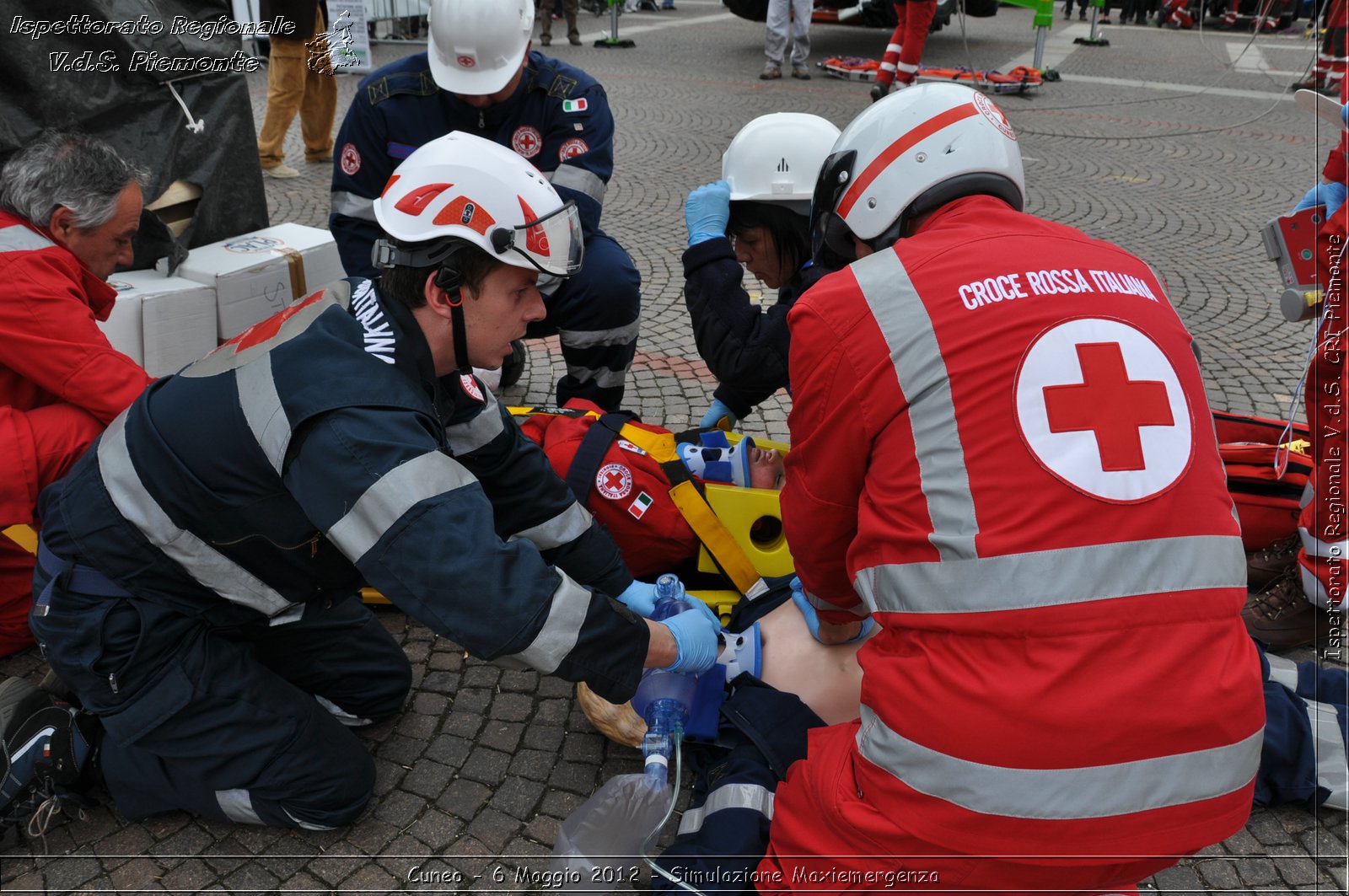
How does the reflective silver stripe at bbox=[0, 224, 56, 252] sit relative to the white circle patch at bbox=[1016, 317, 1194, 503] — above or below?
below

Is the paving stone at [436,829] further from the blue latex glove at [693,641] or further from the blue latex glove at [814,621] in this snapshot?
the blue latex glove at [814,621]

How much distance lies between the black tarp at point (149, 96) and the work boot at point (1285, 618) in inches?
179

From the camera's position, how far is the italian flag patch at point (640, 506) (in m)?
3.08

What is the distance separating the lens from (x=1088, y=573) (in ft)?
5.32

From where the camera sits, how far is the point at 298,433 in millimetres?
1982

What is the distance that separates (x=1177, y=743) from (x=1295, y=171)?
9153 millimetres

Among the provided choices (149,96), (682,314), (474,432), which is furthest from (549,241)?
(682,314)

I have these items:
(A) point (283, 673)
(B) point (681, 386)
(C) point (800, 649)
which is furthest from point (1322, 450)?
(A) point (283, 673)

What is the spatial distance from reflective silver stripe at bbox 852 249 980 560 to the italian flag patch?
4.55 feet

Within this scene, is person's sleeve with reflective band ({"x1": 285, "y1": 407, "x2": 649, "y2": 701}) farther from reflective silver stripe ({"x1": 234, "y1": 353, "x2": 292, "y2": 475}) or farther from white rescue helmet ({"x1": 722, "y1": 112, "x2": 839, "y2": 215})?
white rescue helmet ({"x1": 722, "y1": 112, "x2": 839, "y2": 215})

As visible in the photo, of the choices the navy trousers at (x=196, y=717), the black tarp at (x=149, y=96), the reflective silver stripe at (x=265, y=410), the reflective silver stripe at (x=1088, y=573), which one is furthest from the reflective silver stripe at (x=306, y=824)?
the black tarp at (x=149, y=96)

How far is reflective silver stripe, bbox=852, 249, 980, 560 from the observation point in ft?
5.57

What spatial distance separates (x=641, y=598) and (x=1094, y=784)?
4.51 ft

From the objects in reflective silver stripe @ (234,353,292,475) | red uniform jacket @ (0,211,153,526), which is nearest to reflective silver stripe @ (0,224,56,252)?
red uniform jacket @ (0,211,153,526)
